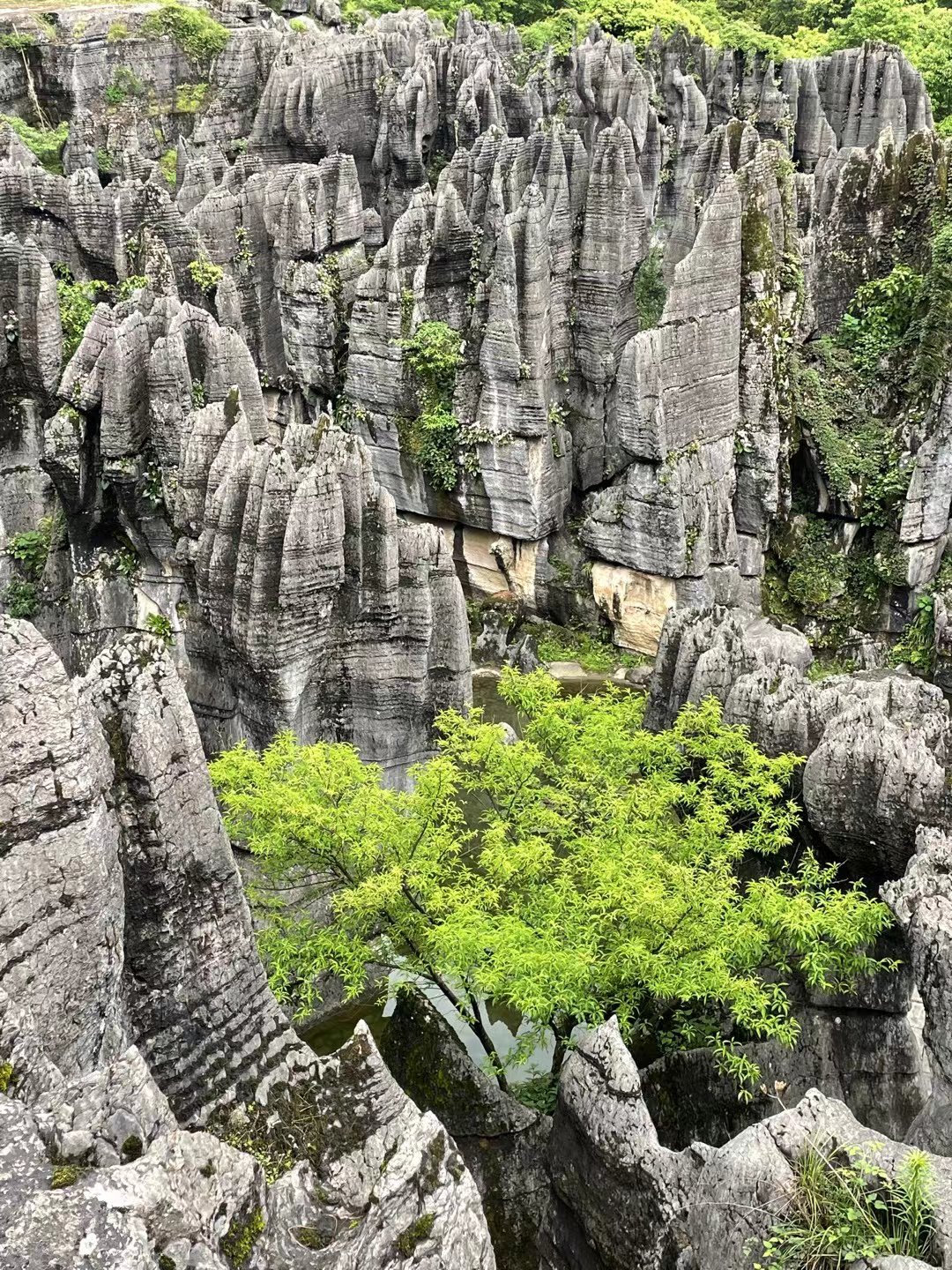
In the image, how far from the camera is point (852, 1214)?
25.1 ft

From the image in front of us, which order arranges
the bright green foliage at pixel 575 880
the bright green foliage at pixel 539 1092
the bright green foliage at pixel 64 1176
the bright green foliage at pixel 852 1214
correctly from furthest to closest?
1. the bright green foliage at pixel 539 1092
2. the bright green foliage at pixel 575 880
3. the bright green foliage at pixel 852 1214
4. the bright green foliage at pixel 64 1176

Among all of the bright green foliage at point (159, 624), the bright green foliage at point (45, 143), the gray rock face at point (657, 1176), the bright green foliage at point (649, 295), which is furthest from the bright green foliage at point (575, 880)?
the bright green foliage at point (45, 143)

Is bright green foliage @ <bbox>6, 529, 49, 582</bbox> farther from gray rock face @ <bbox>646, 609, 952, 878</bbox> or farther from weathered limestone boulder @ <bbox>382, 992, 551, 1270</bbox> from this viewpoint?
weathered limestone boulder @ <bbox>382, 992, 551, 1270</bbox>

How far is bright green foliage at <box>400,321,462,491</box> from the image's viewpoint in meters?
26.8

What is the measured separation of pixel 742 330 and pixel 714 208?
2.76m

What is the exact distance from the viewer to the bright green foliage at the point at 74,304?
25.9m

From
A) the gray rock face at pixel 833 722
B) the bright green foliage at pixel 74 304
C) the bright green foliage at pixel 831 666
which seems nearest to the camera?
the gray rock face at pixel 833 722

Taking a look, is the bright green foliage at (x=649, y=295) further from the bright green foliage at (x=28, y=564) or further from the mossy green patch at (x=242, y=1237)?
the mossy green patch at (x=242, y=1237)

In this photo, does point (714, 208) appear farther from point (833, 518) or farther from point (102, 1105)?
point (102, 1105)

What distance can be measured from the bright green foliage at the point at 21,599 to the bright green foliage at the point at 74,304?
5.58 meters

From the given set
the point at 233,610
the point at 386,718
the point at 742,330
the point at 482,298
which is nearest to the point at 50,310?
the point at 482,298

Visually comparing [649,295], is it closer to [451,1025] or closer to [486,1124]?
[451,1025]

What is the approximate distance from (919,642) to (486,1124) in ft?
54.1

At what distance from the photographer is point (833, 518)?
1067 inches
